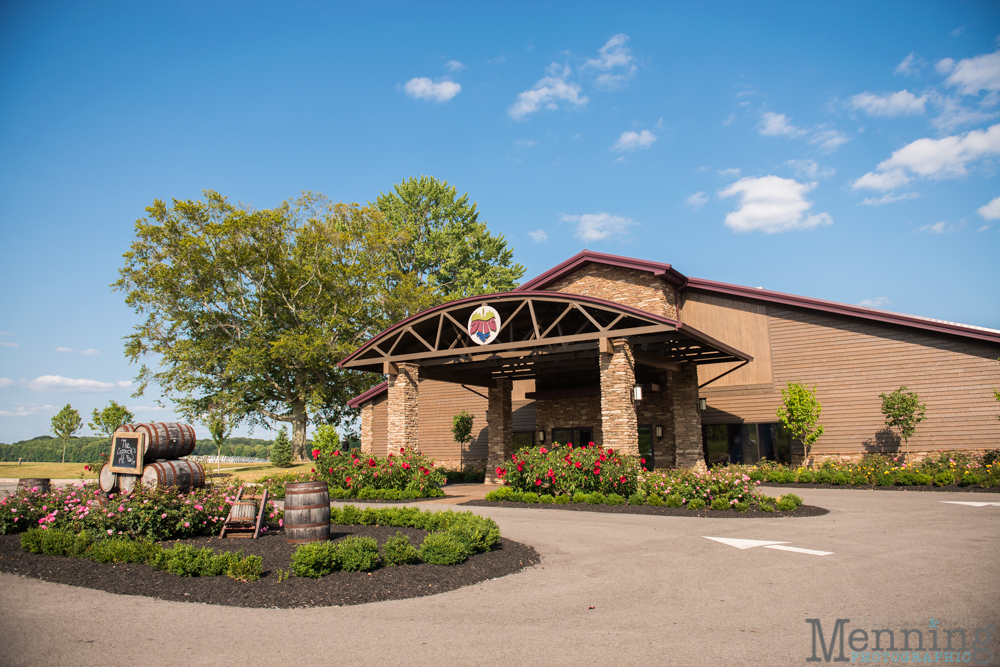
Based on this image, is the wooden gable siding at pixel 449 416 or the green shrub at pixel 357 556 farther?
the wooden gable siding at pixel 449 416

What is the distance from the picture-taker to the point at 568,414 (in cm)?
2547

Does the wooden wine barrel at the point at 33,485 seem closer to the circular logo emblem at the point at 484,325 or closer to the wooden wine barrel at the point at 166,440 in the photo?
the wooden wine barrel at the point at 166,440

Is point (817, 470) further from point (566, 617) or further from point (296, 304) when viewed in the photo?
point (296, 304)

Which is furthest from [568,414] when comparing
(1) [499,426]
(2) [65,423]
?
(2) [65,423]

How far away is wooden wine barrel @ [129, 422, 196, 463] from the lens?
1139 centimetres

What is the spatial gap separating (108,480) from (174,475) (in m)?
1.57

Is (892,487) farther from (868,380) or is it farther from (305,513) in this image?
(305,513)

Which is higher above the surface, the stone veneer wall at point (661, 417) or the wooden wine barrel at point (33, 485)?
the stone veneer wall at point (661, 417)

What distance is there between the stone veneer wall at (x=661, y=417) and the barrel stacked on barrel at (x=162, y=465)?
643 inches

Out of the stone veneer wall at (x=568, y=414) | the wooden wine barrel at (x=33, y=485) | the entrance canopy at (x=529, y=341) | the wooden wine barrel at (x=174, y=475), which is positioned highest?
the entrance canopy at (x=529, y=341)

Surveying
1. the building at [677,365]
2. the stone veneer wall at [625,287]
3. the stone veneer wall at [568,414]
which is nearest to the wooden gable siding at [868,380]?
the building at [677,365]

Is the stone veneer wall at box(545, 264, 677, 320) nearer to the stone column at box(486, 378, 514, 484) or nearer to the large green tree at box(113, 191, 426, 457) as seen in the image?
the stone column at box(486, 378, 514, 484)

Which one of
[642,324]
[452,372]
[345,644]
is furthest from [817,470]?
[345,644]

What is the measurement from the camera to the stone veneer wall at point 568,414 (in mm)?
24844
